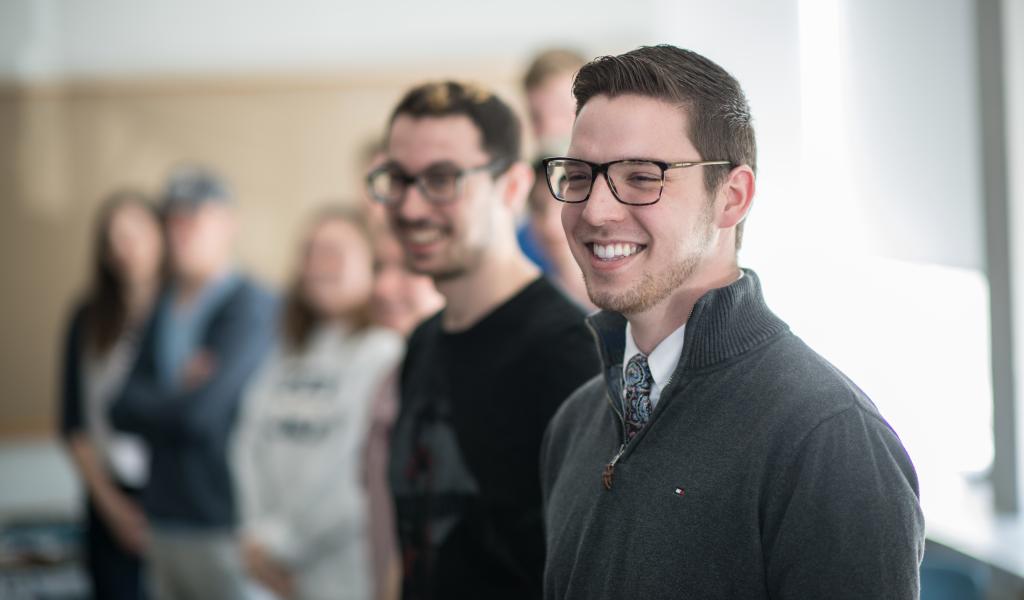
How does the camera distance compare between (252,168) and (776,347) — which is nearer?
(776,347)

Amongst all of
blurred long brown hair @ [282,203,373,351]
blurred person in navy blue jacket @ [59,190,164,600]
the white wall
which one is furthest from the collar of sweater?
the white wall

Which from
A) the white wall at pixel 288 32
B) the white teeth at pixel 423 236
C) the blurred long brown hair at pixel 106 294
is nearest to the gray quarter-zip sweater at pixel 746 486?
the white teeth at pixel 423 236

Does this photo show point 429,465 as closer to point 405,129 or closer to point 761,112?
point 405,129

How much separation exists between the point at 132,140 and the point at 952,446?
14.2 ft

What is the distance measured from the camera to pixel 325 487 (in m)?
3.14

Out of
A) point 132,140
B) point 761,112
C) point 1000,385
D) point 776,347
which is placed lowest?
point 1000,385

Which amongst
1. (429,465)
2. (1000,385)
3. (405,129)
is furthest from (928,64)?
(429,465)

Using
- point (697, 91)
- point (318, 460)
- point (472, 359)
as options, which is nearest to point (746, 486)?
point (697, 91)

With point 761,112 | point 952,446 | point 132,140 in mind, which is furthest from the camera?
point 132,140

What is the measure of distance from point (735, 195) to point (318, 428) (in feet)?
7.13

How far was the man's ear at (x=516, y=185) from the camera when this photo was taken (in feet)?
6.15

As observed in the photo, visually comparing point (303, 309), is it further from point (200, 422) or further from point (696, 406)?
point (696, 406)

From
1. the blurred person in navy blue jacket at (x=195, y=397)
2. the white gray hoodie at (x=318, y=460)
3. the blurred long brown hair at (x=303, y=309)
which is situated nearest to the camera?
the white gray hoodie at (x=318, y=460)

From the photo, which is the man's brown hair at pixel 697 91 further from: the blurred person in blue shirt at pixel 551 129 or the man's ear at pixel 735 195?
the blurred person in blue shirt at pixel 551 129
